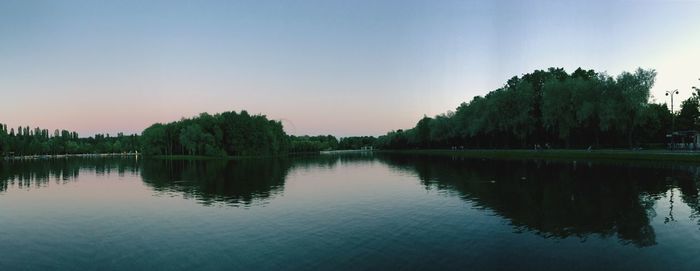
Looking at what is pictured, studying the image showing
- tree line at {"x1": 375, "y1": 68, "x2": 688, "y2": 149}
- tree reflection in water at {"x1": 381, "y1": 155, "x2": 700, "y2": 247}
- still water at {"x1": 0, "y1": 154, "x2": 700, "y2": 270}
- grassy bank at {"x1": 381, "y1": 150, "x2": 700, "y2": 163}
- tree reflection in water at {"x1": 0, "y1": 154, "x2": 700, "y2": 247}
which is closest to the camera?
still water at {"x1": 0, "y1": 154, "x2": 700, "y2": 270}

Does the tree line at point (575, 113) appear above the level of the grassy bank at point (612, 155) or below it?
above

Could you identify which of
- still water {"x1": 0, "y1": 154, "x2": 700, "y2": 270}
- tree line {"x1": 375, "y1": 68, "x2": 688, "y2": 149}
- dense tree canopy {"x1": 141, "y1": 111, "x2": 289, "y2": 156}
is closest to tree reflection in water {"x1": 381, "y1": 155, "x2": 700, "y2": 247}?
still water {"x1": 0, "y1": 154, "x2": 700, "y2": 270}

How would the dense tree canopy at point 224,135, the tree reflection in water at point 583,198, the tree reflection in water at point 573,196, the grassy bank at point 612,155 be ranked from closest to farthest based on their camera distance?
the tree reflection in water at point 583,198 < the tree reflection in water at point 573,196 < the grassy bank at point 612,155 < the dense tree canopy at point 224,135

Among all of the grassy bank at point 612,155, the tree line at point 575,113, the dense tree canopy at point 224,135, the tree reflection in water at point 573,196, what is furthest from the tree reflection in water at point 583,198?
the dense tree canopy at point 224,135

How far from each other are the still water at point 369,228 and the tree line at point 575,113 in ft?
124

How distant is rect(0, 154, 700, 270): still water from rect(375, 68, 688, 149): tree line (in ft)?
124

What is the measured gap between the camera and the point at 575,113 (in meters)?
87.2

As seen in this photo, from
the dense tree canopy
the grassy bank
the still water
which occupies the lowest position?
the still water

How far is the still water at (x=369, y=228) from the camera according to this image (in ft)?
59.5

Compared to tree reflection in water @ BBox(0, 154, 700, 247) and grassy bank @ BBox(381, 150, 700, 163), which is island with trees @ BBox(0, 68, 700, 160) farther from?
tree reflection in water @ BBox(0, 154, 700, 247)

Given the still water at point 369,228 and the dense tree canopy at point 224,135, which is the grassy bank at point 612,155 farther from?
the dense tree canopy at point 224,135

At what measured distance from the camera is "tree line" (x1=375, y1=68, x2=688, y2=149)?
248 feet

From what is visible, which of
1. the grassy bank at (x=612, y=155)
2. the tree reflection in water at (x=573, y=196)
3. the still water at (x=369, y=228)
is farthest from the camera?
the grassy bank at (x=612, y=155)

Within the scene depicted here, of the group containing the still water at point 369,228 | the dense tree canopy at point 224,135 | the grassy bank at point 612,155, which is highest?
the dense tree canopy at point 224,135
